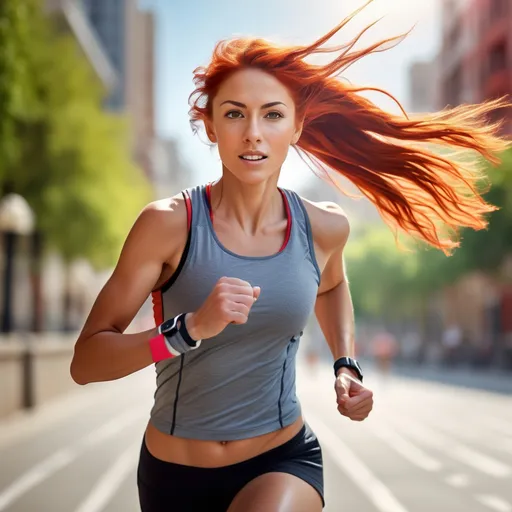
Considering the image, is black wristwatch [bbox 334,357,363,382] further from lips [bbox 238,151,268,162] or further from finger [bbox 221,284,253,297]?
finger [bbox 221,284,253,297]

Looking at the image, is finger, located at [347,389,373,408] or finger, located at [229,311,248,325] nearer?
finger, located at [229,311,248,325]

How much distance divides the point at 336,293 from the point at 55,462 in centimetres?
991

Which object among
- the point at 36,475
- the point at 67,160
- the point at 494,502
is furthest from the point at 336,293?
the point at 67,160

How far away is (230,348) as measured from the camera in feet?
10.9

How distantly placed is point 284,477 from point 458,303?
6878 cm

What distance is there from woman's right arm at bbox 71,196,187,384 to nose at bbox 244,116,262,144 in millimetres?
279

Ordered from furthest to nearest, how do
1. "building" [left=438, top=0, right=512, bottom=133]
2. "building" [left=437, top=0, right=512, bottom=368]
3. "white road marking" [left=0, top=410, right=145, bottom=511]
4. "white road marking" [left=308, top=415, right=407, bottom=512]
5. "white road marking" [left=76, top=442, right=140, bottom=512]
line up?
"building" [left=438, top=0, right=512, bottom=133]
"building" [left=437, top=0, right=512, bottom=368]
"white road marking" [left=0, top=410, right=145, bottom=511]
"white road marking" [left=76, top=442, right=140, bottom=512]
"white road marking" [left=308, top=415, right=407, bottom=512]

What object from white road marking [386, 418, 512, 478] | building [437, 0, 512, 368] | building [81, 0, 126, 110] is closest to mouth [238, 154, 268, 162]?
white road marking [386, 418, 512, 478]

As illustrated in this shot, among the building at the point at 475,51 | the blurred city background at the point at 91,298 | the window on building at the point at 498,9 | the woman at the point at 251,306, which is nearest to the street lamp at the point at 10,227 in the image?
the blurred city background at the point at 91,298

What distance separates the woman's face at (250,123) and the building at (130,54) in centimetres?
10412

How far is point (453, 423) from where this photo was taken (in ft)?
61.0

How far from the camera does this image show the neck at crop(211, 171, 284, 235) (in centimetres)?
347

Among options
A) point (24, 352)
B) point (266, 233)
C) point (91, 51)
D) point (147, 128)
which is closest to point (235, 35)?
point (266, 233)

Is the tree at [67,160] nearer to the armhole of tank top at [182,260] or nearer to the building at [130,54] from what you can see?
the armhole of tank top at [182,260]
